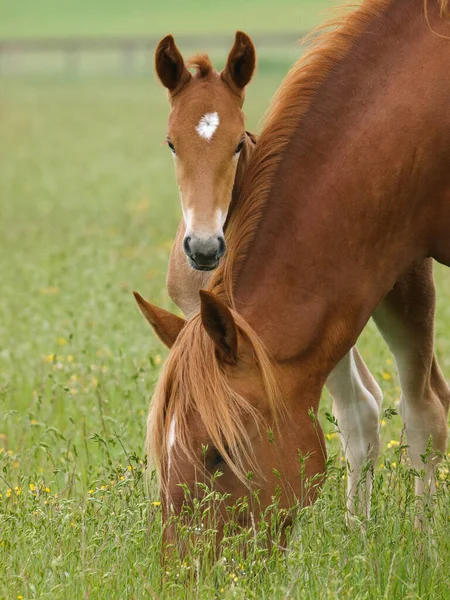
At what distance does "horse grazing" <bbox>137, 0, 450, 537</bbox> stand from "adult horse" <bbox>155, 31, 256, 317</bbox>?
528 mm

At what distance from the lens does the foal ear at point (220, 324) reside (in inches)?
123

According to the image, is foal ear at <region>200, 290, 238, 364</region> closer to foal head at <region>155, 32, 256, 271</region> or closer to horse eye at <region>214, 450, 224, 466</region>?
horse eye at <region>214, 450, 224, 466</region>

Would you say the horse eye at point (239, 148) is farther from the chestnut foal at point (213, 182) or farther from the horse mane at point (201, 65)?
the horse mane at point (201, 65)

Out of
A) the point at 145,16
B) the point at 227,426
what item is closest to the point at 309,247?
the point at 227,426

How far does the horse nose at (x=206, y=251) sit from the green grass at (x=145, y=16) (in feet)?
139

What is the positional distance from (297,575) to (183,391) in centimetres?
67

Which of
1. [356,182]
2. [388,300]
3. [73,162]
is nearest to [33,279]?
[388,300]

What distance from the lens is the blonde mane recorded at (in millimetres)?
3250

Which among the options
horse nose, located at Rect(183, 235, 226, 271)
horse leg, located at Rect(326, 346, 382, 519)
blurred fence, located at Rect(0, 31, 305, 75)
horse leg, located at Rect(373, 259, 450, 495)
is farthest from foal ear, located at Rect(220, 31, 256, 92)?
blurred fence, located at Rect(0, 31, 305, 75)

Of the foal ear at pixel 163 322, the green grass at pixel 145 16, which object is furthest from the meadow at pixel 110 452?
the green grass at pixel 145 16

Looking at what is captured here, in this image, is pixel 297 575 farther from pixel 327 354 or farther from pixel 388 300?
pixel 388 300

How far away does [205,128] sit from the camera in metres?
4.32

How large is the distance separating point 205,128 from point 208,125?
0.02 meters

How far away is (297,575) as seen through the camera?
312 cm
